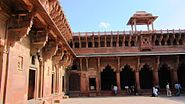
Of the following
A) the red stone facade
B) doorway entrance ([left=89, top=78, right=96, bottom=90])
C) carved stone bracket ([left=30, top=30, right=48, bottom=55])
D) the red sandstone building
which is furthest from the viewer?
doorway entrance ([left=89, top=78, right=96, bottom=90])

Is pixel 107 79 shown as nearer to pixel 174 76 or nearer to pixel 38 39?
pixel 174 76

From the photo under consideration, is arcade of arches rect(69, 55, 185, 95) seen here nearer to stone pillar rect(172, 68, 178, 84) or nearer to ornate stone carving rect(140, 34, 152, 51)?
stone pillar rect(172, 68, 178, 84)

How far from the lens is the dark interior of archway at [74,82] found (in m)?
21.9

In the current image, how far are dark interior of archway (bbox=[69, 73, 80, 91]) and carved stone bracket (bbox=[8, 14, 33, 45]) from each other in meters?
16.0

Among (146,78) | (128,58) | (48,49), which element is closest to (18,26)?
(48,49)

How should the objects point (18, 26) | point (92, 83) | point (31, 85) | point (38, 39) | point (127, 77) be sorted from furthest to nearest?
point (127, 77) → point (92, 83) → point (31, 85) → point (38, 39) → point (18, 26)

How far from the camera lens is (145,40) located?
23.3m

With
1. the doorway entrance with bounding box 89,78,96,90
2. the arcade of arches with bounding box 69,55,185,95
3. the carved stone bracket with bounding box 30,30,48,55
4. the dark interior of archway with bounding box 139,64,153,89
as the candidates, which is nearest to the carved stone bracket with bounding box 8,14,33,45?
the carved stone bracket with bounding box 30,30,48,55

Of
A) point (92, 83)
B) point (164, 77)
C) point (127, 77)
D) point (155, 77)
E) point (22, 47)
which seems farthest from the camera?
point (127, 77)

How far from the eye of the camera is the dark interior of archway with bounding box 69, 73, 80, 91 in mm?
21859

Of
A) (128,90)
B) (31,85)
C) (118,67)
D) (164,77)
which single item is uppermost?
(118,67)

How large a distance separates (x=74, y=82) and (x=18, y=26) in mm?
16304

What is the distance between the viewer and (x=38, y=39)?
8.09 meters

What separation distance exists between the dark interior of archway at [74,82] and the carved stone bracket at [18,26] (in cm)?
1599
